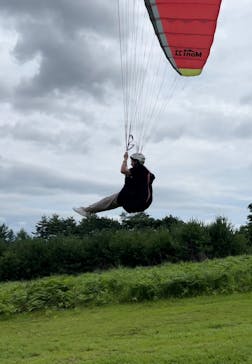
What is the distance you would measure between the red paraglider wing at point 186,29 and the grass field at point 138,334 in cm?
453

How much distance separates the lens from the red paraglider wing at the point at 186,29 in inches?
368

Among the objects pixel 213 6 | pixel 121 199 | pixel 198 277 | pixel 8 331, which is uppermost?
pixel 213 6

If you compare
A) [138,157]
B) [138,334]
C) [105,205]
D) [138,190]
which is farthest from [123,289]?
[138,157]

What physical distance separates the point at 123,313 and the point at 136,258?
4192 centimetres

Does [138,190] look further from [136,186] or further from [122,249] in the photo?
[122,249]

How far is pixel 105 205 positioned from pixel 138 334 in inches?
116

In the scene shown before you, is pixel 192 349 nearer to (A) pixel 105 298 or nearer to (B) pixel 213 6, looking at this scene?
(B) pixel 213 6

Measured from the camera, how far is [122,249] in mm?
55938

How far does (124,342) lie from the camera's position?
9617 mm

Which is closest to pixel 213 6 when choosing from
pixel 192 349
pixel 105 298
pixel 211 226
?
pixel 192 349

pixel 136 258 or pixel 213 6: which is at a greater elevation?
pixel 213 6

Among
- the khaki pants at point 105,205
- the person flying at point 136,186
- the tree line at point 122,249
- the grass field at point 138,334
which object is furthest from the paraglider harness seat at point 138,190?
the tree line at point 122,249

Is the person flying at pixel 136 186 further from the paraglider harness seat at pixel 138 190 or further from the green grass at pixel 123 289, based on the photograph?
the green grass at pixel 123 289

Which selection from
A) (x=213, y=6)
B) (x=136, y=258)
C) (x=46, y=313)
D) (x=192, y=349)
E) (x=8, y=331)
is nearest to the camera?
(x=192, y=349)
